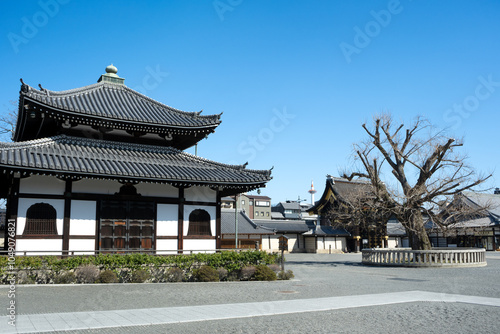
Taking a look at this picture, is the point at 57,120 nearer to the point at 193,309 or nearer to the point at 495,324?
the point at 193,309

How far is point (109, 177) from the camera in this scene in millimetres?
17672

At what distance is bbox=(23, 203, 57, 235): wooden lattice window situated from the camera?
17.3 metres

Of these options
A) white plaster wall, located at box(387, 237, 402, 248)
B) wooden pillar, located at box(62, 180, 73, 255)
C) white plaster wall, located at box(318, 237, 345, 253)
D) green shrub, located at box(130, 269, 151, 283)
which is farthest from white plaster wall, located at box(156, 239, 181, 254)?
white plaster wall, located at box(387, 237, 402, 248)

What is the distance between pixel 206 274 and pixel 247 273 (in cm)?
192

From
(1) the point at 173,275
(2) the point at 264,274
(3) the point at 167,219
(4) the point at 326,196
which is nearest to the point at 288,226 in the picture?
(4) the point at 326,196

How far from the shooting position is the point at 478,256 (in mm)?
27547

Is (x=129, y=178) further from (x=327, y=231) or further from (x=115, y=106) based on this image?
(x=327, y=231)

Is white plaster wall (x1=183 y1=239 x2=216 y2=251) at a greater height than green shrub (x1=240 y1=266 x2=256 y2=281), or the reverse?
white plaster wall (x1=183 y1=239 x2=216 y2=251)

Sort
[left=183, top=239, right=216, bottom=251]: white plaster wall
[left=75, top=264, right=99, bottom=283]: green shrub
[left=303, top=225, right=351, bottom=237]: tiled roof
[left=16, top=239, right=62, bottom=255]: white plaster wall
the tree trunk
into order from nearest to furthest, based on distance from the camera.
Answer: [left=75, top=264, right=99, bottom=283]: green shrub → [left=16, top=239, right=62, bottom=255]: white plaster wall → [left=183, top=239, right=216, bottom=251]: white plaster wall → the tree trunk → [left=303, top=225, right=351, bottom=237]: tiled roof

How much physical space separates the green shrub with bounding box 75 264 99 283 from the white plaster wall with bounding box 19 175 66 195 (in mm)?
3696

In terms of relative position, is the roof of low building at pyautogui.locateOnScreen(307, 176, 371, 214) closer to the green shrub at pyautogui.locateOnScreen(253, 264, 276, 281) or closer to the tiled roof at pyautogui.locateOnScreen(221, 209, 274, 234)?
the tiled roof at pyautogui.locateOnScreen(221, 209, 274, 234)

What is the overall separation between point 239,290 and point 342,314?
5529 mm

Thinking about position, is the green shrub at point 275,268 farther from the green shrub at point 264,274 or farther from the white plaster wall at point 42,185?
the white plaster wall at point 42,185

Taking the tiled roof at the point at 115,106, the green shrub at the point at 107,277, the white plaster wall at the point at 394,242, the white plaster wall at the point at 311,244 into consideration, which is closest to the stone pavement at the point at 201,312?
the green shrub at the point at 107,277
